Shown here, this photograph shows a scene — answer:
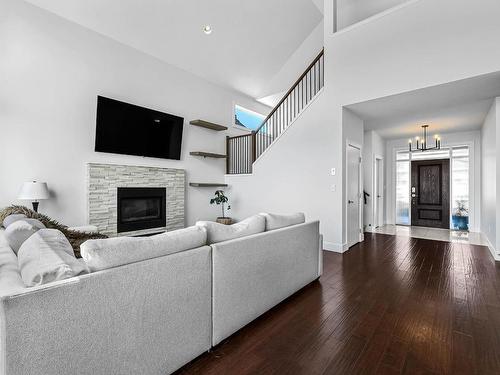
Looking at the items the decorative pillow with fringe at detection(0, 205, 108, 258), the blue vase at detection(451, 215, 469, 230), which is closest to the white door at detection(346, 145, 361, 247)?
the blue vase at detection(451, 215, 469, 230)

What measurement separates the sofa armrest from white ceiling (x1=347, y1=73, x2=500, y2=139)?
4.18m

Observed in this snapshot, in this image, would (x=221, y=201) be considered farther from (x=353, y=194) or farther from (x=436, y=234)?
(x=436, y=234)

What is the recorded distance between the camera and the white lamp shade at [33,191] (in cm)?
340

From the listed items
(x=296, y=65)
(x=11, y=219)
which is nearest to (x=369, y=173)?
(x=296, y=65)

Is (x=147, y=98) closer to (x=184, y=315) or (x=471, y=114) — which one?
(x=184, y=315)

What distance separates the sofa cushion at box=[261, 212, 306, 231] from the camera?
2.58 m

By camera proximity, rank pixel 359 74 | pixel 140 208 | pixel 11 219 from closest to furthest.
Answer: pixel 11 219, pixel 359 74, pixel 140 208

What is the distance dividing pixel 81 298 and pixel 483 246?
21.0ft

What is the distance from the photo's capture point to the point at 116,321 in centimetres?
131

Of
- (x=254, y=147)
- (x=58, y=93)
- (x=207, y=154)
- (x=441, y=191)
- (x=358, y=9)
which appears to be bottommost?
(x=441, y=191)

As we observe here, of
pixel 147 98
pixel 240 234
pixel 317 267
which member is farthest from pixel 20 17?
pixel 317 267

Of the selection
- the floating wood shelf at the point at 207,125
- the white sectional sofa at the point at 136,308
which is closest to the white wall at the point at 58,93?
the floating wood shelf at the point at 207,125

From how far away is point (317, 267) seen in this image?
318 cm

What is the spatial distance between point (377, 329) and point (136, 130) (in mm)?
4697
